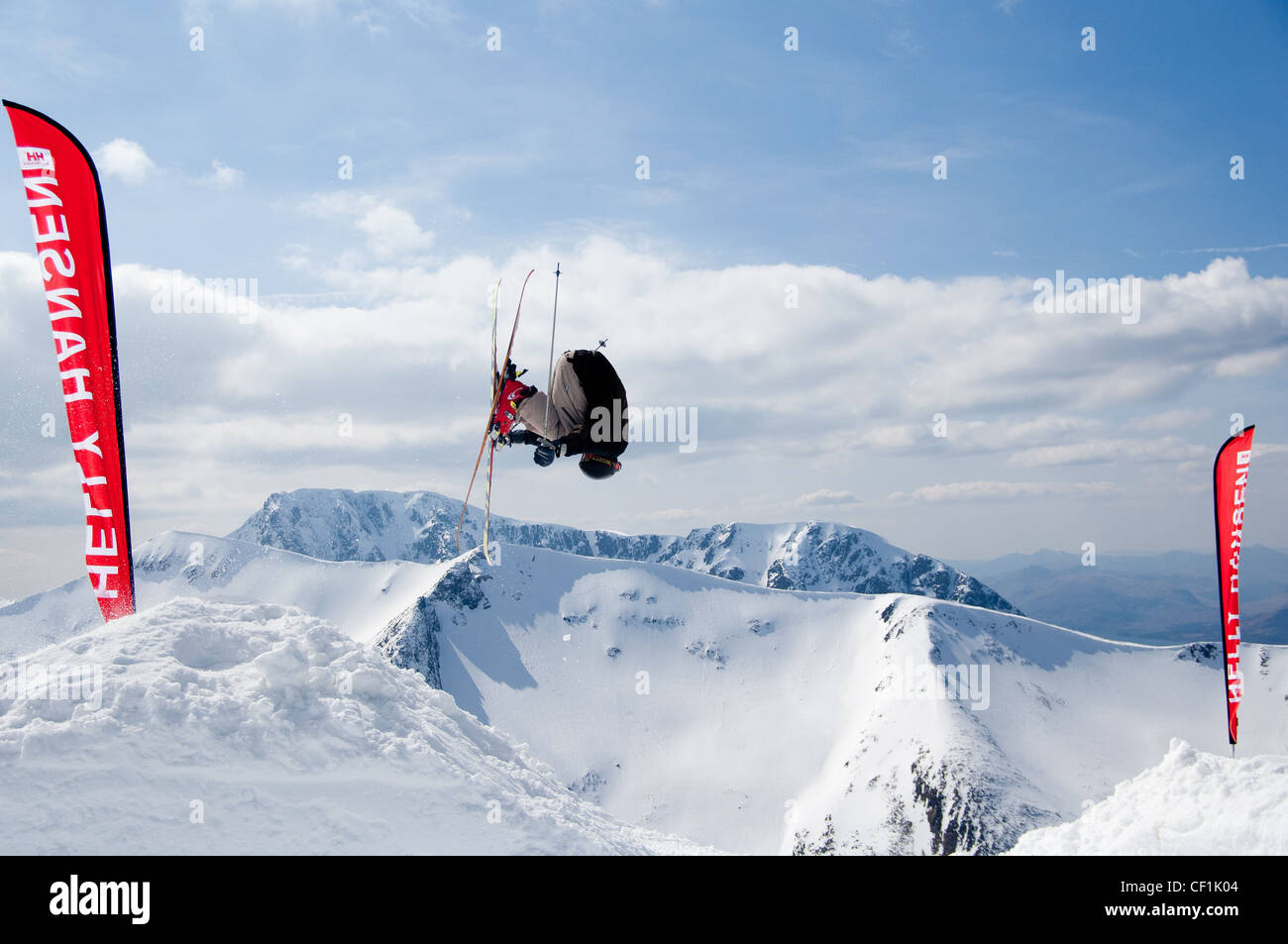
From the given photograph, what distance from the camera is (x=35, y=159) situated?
12023 mm

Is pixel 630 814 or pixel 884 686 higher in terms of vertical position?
pixel 884 686

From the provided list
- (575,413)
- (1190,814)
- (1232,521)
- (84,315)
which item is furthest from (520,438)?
(1232,521)

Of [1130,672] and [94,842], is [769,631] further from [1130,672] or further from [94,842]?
[94,842]

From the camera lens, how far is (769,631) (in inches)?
7746

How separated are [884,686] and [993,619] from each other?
99.9 feet

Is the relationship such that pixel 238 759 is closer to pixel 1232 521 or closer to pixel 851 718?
pixel 1232 521

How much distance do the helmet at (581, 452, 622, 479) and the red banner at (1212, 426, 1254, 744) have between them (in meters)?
20.9

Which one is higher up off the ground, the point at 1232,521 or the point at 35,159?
the point at 35,159

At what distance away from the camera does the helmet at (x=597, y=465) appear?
1216 cm

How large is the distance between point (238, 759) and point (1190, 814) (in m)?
14.7

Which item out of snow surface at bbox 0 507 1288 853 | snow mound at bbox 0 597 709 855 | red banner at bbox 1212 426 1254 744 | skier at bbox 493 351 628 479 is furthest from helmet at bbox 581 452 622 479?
snow surface at bbox 0 507 1288 853

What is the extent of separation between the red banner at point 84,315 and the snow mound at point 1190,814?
636 inches

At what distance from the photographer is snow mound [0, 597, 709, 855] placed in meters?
8.76
